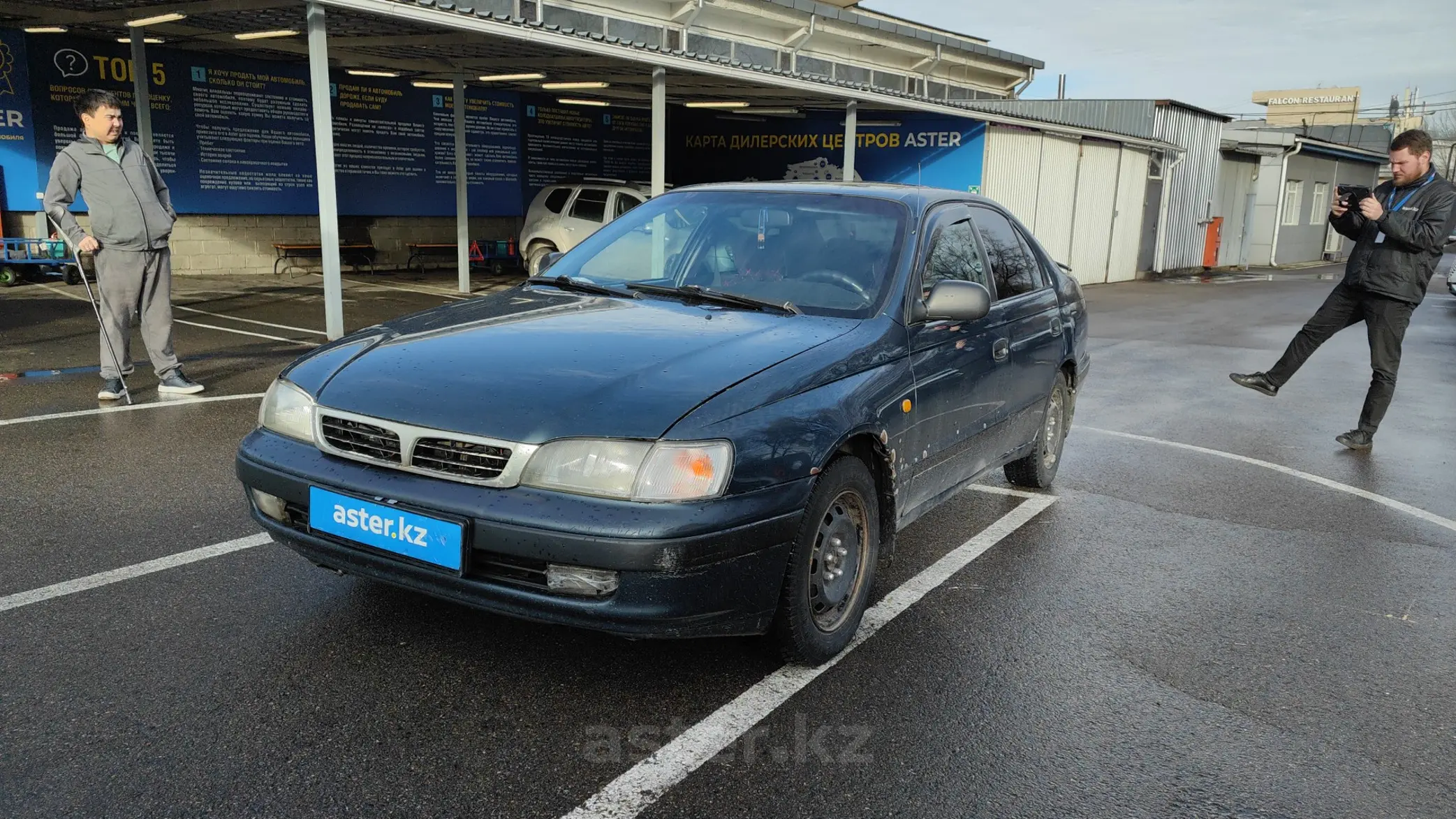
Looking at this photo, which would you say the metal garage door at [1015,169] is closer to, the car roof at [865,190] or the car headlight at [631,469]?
the car roof at [865,190]

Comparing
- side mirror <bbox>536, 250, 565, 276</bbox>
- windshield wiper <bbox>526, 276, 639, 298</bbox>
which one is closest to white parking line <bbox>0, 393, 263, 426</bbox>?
side mirror <bbox>536, 250, 565, 276</bbox>

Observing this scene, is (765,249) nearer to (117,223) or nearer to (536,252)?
(117,223)

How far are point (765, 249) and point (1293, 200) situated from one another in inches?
1420

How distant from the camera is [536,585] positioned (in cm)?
294

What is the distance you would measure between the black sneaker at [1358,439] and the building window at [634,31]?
1095 centimetres

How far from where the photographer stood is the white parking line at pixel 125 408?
659 centimetres

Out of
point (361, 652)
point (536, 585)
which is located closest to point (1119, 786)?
point (536, 585)

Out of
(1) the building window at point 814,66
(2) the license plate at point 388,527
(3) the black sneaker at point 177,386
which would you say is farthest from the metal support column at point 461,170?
(2) the license plate at point 388,527

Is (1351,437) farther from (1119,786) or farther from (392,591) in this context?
(392,591)

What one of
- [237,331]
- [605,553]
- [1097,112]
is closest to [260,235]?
[237,331]

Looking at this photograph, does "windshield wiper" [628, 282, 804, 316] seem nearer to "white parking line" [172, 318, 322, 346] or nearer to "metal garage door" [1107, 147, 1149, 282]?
"white parking line" [172, 318, 322, 346]

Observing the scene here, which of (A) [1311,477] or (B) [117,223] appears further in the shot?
(B) [117,223]

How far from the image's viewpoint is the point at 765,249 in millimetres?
4258

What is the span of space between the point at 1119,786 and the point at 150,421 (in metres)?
6.11
